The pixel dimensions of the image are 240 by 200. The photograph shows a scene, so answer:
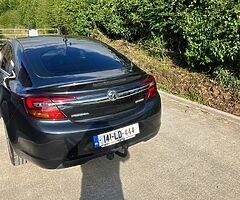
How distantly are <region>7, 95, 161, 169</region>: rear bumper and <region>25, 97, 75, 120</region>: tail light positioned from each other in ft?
0.19

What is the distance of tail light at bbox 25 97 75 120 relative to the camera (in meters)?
2.48

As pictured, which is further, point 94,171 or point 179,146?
point 179,146

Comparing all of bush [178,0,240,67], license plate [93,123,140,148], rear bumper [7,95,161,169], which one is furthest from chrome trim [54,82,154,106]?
bush [178,0,240,67]

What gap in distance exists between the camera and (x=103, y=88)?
8.72ft

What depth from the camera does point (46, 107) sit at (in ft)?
8.13

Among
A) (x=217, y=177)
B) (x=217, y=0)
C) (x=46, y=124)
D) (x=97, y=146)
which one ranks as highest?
(x=217, y=0)

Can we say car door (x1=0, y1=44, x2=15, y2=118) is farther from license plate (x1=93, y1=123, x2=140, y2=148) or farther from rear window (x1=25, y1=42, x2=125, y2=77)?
license plate (x1=93, y1=123, x2=140, y2=148)

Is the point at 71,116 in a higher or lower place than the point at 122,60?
lower

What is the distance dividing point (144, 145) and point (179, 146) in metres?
0.49

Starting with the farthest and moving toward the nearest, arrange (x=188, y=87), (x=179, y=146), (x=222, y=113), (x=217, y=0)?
(x=188, y=87) → (x=217, y=0) → (x=222, y=113) → (x=179, y=146)

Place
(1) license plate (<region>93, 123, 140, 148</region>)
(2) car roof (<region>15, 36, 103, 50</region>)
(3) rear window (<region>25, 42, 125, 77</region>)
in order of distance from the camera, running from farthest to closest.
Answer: (2) car roof (<region>15, 36, 103, 50</region>), (3) rear window (<region>25, 42, 125, 77</region>), (1) license plate (<region>93, 123, 140, 148</region>)

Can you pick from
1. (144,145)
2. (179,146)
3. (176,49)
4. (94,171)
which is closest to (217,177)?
(179,146)

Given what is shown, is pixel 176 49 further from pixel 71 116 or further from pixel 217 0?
pixel 71 116

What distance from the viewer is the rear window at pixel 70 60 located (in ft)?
9.48
